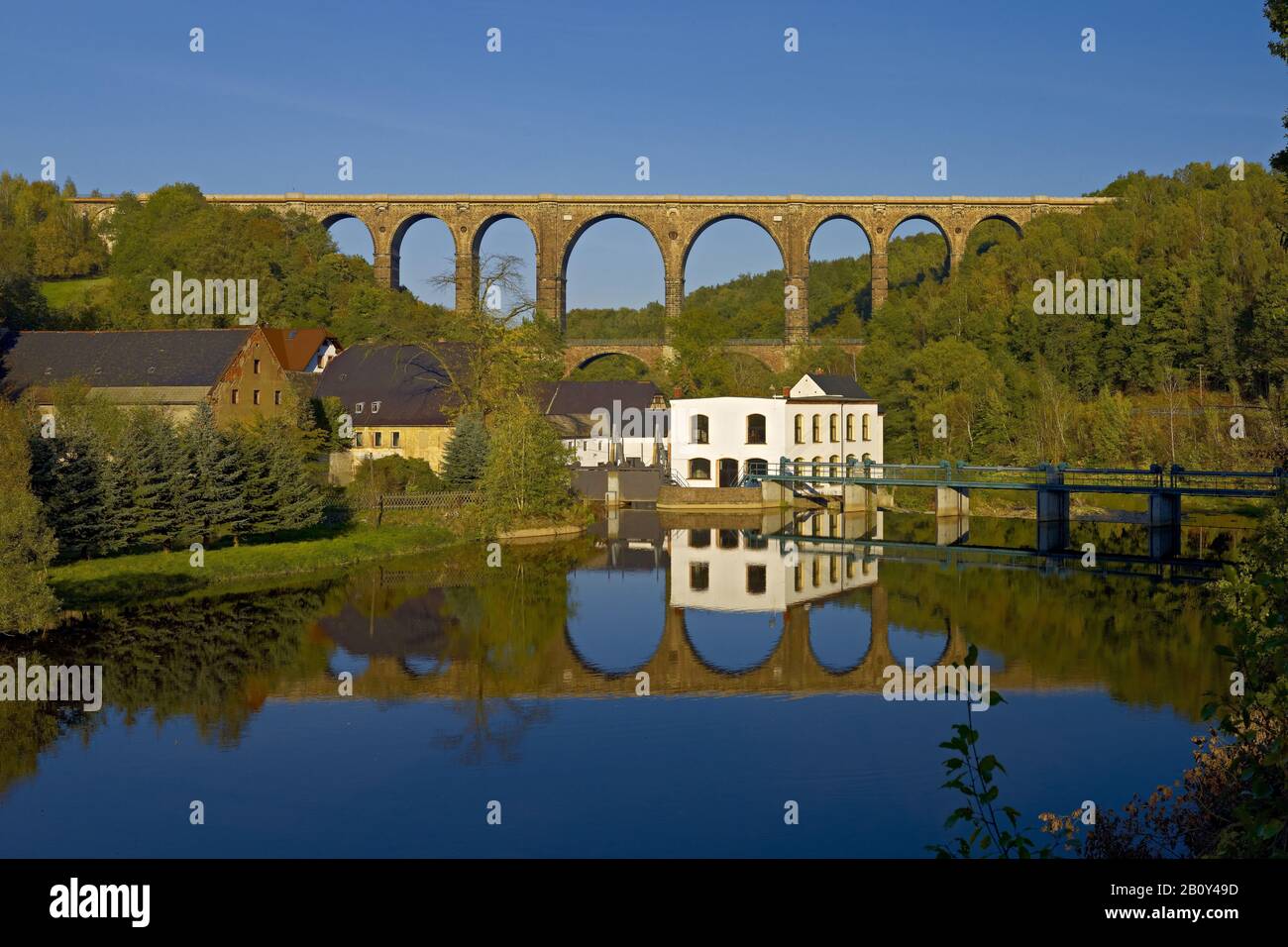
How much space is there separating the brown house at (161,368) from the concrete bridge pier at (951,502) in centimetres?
2311

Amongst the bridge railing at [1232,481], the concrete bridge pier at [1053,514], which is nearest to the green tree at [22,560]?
the bridge railing at [1232,481]

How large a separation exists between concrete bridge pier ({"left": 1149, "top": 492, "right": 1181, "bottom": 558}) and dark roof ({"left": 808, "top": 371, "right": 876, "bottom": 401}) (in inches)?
792

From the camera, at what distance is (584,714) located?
1767cm

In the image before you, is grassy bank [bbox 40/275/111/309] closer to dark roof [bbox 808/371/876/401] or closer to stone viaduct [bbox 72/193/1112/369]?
stone viaduct [bbox 72/193/1112/369]

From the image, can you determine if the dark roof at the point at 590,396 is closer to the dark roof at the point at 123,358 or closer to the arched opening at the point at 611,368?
the dark roof at the point at 123,358

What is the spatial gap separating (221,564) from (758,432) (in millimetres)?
27971

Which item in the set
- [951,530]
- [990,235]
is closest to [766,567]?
[951,530]

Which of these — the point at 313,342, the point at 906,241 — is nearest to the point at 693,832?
the point at 313,342

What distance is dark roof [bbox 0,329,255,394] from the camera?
4225cm

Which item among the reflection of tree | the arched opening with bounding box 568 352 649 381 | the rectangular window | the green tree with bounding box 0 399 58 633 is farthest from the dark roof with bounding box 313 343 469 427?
the arched opening with bounding box 568 352 649 381

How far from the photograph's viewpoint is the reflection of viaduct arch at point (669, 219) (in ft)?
272

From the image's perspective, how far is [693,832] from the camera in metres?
12.5

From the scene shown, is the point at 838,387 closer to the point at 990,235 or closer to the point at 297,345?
the point at 297,345

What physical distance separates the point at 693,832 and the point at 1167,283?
2353 inches
